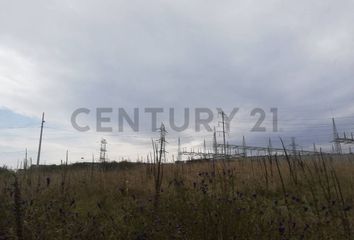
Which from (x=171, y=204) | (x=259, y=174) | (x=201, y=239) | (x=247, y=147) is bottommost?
(x=201, y=239)

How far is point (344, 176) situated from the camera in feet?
30.4

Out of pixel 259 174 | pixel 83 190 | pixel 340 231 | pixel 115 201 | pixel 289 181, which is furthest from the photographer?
pixel 259 174

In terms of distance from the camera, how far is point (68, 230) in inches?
165

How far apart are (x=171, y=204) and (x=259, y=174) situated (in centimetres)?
580

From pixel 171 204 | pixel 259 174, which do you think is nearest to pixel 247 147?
pixel 259 174

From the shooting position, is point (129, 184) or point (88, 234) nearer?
point (88, 234)

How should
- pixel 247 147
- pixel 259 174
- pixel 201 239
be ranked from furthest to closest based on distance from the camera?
pixel 247 147 < pixel 259 174 < pixel 201 239

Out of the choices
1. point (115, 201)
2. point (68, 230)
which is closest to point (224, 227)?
point (68, 230)

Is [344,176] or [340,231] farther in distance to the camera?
[344,176]

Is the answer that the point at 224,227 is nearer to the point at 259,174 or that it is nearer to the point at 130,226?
the point at 130,226

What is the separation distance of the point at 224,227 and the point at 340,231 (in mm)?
1378

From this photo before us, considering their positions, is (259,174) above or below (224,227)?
above

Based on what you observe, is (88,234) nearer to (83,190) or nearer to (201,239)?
(201,239)

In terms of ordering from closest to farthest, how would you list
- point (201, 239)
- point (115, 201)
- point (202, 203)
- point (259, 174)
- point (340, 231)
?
point (201, 239) < point (340, 231) < point (202, 203) < point (115, 201) < point (259, 174)
